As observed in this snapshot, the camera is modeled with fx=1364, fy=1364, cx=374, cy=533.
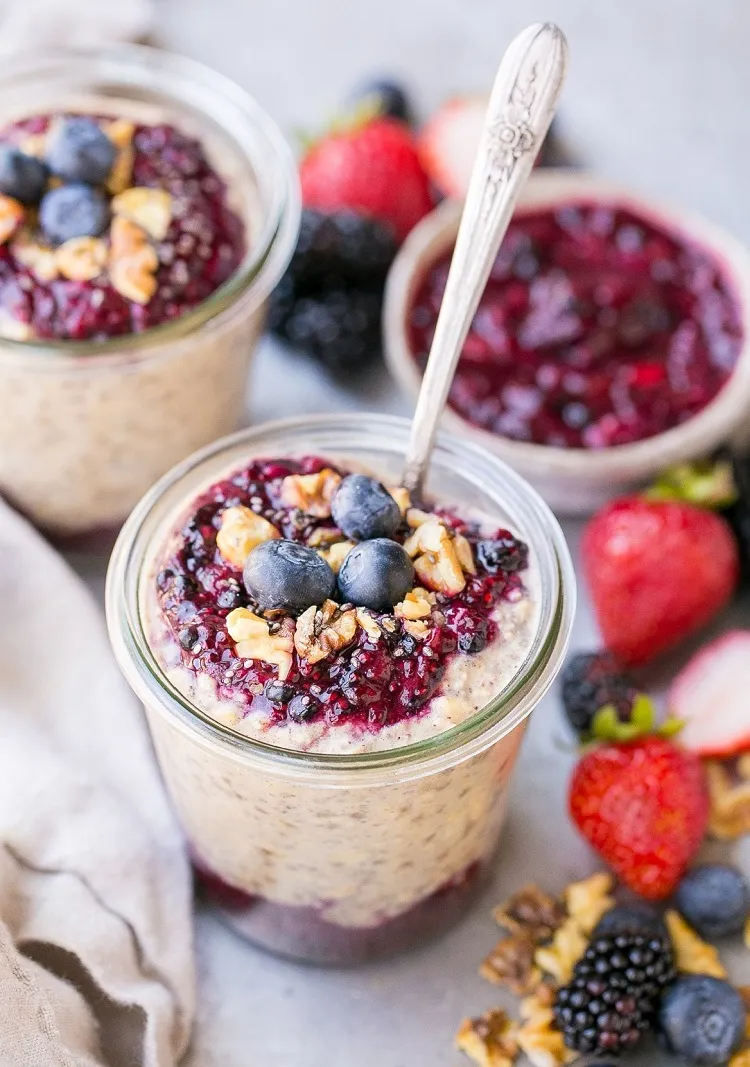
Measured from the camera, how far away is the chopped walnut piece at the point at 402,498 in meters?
1.38

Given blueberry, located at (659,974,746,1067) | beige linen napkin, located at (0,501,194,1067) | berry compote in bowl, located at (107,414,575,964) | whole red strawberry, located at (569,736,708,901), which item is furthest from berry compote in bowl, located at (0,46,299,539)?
blueberry, located at (659,974,746,1067)

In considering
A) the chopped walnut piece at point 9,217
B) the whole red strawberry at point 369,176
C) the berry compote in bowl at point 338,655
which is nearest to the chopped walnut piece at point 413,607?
the berry compote in bowl at point 338,655

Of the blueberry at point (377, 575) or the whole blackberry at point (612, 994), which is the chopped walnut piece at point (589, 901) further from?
the blueberry at point (377, 575)

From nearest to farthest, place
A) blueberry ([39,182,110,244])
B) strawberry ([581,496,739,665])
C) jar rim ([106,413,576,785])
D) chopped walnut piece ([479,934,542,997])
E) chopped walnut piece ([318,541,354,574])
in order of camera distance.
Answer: jar rim ([106,413,576,785]), chopped walnut piece ([318,541,354,574]), chopped walnut piece ([479,934,542,997]), blueberry ([39,182,110,244]), strawberry ([581,496,739,665])

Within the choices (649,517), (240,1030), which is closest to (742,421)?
(649,517)

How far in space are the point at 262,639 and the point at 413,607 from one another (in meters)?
0.14

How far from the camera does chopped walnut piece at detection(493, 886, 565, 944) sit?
1.57m

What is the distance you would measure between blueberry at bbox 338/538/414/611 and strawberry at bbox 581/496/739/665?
580mm

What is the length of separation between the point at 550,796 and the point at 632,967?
31cm

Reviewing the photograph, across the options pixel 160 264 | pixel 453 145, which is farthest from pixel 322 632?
pixel 453 145

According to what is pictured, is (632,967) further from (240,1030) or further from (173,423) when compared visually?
(173,423)

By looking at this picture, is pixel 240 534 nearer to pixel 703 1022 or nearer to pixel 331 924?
pixel 331 924

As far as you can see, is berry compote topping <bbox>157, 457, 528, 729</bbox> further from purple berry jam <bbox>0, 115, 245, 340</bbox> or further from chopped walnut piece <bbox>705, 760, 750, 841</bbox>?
chopped walnut piece <bbox>705, 760, 750, 841</bbox>

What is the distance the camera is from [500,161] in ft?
4.18
